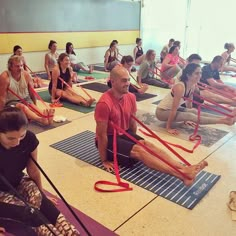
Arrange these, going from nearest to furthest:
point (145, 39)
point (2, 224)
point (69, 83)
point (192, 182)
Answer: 1. point (2, 224)
2. point (192, 182)
3. point (69, 83)
4. point (145, 39)

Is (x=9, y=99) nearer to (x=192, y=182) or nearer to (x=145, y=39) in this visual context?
(x=192, y=182)

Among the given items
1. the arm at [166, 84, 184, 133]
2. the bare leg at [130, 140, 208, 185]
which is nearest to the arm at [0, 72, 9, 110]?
the bare leg at [130, 140, 208, 185]

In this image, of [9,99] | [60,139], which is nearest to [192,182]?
[60,139]

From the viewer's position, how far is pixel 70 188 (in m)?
2.46

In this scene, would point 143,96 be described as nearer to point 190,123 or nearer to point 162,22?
point 190,123

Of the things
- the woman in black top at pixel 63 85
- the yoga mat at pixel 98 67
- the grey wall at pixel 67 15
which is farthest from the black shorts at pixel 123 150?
the yoga mat at pixel 98 67

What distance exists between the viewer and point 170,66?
21.4 feet

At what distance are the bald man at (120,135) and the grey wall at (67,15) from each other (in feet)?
16.0

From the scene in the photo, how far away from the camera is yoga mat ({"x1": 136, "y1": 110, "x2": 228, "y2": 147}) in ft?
11.7

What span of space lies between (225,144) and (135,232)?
1909mm

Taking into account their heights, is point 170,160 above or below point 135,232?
above

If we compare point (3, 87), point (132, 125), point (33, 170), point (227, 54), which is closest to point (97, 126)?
point (132, 125)

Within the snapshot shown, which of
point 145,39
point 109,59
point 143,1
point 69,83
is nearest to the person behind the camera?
point 69,83

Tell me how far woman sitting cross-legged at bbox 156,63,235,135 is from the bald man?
965 millimetres
